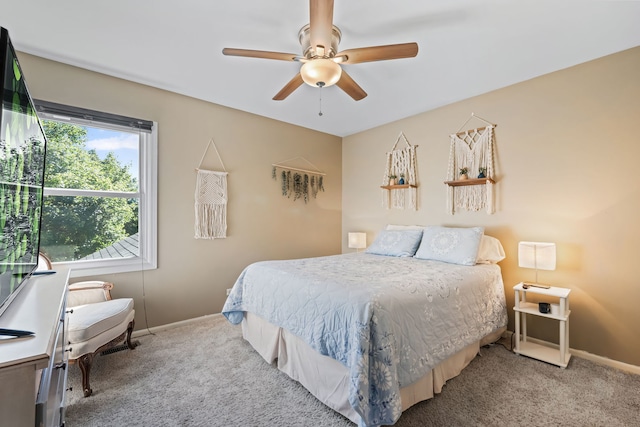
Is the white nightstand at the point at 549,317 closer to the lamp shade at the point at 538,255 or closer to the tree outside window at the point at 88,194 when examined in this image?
the lamp shade at the point at 538,255

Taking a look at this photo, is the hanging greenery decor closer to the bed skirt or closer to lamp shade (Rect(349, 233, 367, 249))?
lamp shade (Rect(349, 233, 367, 249))

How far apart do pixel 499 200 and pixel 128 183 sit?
4.01m

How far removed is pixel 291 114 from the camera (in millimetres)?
3900

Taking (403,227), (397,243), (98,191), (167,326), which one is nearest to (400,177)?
(403,227)

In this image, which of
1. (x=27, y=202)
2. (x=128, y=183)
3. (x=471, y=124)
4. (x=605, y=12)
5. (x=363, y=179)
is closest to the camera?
(x=27, y=202)

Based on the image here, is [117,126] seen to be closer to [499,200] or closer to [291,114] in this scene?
[291,114]

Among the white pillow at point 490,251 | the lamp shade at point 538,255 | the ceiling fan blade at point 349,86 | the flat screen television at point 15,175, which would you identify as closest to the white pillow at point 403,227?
the white pillow at point 490,251

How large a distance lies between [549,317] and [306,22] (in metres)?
3.12

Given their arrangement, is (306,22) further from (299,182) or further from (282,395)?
(282,395)

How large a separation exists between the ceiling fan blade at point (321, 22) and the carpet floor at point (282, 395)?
2.35 meters

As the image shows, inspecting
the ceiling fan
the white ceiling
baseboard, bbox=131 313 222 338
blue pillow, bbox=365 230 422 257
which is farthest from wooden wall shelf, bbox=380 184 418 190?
baseboard, bbox=131 313 222 338

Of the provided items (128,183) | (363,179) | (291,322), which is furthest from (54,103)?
(363,179)

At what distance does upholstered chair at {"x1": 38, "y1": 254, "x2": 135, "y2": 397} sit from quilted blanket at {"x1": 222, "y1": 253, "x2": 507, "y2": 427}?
2.89 ft

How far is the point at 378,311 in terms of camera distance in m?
1.60
